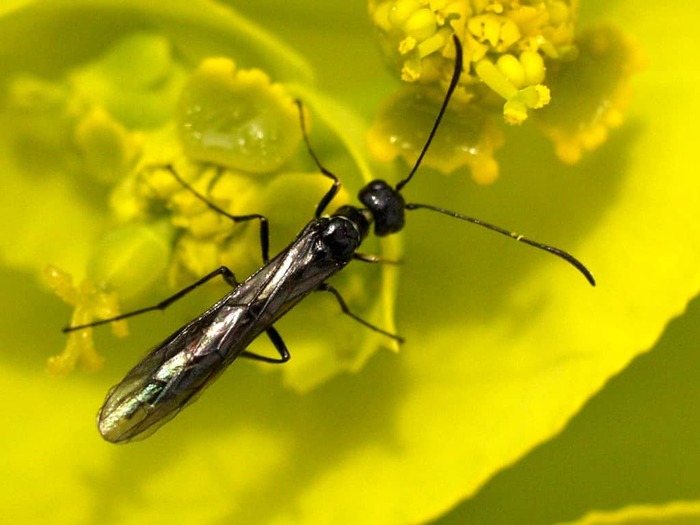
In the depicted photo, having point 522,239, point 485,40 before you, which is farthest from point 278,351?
point 485,40

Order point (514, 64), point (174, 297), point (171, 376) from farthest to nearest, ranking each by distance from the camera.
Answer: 1. point (174, 297)
2. point (171, 376)
3. point (514, 64)

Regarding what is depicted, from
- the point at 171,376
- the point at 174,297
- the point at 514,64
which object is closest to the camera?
the point at 514,64

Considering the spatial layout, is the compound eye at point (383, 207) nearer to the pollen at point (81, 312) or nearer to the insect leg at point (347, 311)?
the insect leg at point (347, 311)

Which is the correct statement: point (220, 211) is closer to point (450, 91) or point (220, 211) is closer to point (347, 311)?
point (347, 311)

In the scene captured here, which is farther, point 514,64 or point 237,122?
point 237,122

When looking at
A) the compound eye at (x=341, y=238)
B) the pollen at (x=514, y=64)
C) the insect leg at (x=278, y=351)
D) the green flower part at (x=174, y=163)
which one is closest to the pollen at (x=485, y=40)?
the pollen at (x=514, y=64)

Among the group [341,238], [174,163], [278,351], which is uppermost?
[174,163]

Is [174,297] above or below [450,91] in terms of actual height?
below
